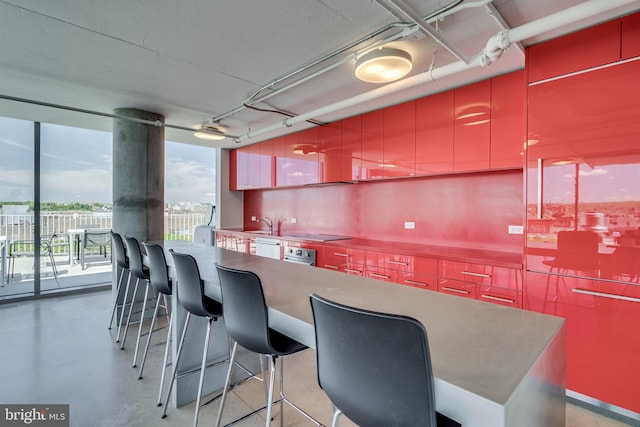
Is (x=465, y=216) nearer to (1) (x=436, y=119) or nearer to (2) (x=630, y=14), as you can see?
(1) (x=436, y=119)

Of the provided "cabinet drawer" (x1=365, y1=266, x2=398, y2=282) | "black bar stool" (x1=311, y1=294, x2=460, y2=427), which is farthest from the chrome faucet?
"black bar stool" (x1=311, y1=294, x2=460, y2=427)

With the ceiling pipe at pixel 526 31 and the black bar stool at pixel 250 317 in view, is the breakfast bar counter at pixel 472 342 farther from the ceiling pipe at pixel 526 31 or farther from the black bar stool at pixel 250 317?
the ceiling pipe at pixel 526 31

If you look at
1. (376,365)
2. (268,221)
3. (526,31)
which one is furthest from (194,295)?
(268,221)

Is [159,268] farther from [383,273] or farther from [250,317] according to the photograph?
[383,273]

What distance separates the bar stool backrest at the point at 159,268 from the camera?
2.19 meters

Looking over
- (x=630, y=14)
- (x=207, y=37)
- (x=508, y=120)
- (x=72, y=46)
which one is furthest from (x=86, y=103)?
(x=630, y=14)

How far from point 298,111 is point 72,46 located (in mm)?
2207

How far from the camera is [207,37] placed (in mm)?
2209

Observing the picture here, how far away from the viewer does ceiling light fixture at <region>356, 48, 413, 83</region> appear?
2066mm

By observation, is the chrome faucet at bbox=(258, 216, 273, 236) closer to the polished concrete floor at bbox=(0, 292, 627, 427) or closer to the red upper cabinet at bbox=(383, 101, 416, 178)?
the red upper cabinet at bbox=(383, 101, 416, 178)

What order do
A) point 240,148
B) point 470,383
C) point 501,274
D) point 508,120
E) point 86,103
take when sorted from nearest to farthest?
point 470,383 < point 501,274 < point 508,120 < point 86,103 < point 240,148

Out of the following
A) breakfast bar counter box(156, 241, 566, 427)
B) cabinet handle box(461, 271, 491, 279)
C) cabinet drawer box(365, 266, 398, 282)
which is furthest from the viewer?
cabinet drawer box(365, 266, 398, 282)

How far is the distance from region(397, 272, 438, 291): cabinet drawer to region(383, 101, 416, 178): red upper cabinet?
109cm

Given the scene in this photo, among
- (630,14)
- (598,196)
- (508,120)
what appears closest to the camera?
(630,14)
